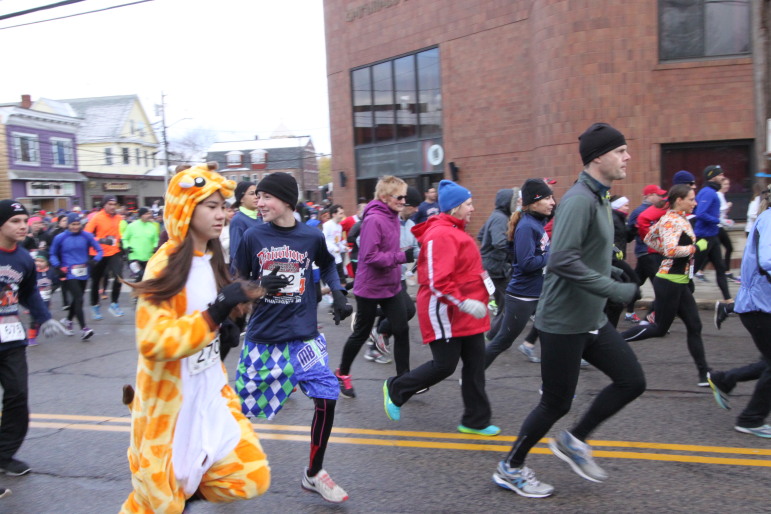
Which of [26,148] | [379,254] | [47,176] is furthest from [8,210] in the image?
[47,176]

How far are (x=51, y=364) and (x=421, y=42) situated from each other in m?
12.0

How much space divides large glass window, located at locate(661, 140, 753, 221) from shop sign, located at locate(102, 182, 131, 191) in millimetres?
42289

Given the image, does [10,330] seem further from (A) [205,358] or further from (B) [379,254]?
(B) [379,254]

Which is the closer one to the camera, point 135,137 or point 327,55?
point 327,55

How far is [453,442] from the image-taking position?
15.1 ft

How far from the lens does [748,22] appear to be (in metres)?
11.7

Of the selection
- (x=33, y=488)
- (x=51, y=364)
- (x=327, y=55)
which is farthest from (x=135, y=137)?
(x=33, y=488)

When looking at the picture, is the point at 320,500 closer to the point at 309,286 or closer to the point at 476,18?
the point at 309,286

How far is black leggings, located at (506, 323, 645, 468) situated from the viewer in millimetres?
3580

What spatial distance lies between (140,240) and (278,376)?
906cm

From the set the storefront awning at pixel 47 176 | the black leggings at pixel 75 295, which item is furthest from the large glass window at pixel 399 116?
the storefront awning at pixel 47 176

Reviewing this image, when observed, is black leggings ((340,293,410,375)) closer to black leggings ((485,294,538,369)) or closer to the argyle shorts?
black leggings ((485,294,538,369))

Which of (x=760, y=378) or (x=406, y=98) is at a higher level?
(x=406, y=98)

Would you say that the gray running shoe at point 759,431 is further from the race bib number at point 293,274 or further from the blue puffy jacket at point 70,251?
the blue puffy jacket at point 70,251
